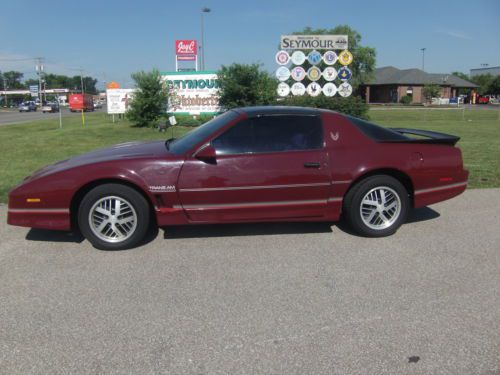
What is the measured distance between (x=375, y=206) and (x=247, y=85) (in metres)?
15.6

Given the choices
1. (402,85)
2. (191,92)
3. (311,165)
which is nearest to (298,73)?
(191,92)

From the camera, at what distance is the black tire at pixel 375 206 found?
475 cm

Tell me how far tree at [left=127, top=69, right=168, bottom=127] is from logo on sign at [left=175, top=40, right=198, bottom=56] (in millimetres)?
10199

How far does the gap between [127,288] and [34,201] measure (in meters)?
1.51

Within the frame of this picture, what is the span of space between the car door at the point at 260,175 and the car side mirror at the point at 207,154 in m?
0.03

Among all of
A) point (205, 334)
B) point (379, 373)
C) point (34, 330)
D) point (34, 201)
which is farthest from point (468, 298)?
point (34, 201)

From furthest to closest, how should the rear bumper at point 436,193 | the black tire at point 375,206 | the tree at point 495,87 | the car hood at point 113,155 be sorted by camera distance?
1. the tree at point 495,87
2. the rear bumper at point 436,193
3. the black tire at point 375,206
4. the car hood at point 113,155

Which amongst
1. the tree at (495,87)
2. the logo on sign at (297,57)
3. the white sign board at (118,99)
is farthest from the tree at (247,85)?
the tree at (495,87)

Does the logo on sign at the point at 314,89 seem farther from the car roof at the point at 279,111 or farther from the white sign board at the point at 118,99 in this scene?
the car roof at the point at 279,111

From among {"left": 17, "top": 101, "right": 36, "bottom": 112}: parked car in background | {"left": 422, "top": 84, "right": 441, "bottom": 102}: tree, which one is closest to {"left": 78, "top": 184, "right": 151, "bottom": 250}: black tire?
{"left": 17, "top": 101, "right": 36, "bottom": 112}: parked car in background

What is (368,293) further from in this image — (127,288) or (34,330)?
(34,330)

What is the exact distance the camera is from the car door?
445 cm

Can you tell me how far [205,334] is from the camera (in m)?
2.91

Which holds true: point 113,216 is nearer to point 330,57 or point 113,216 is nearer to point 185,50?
point 330,57
